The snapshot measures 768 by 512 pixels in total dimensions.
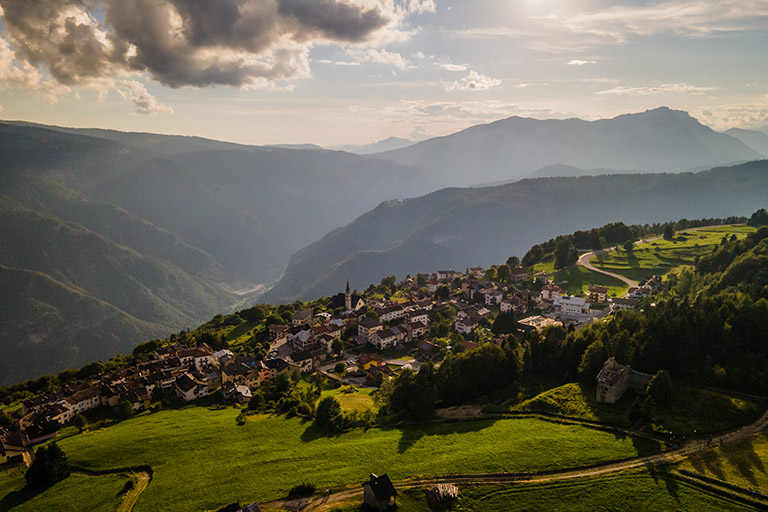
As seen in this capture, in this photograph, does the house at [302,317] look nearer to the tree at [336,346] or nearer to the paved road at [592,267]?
the tree at [336,346]

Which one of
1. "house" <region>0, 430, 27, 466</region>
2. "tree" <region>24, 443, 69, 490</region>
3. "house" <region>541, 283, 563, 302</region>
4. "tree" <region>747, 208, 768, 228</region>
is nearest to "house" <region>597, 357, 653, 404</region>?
"tree" <region>24, 443, 69, 490</region>

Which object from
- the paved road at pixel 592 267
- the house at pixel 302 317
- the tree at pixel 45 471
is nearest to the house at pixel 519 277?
the paved road at pixel 592 267

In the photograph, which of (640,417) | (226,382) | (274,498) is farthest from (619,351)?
(226,382)

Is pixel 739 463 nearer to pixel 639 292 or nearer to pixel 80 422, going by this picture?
pixel 80 422

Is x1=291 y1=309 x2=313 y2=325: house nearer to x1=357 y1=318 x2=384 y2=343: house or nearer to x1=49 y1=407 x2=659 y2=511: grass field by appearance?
x1=357 y1=318 x2=384 y2=343: house

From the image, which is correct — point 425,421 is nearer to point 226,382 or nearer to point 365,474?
point 365,474

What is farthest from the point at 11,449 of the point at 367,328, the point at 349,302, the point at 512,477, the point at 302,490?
the point at 349,302

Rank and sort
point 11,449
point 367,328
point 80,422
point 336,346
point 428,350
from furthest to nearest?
point 367,328 → point 336,346 → point 428,350 → point 80,422 → point 11,449
